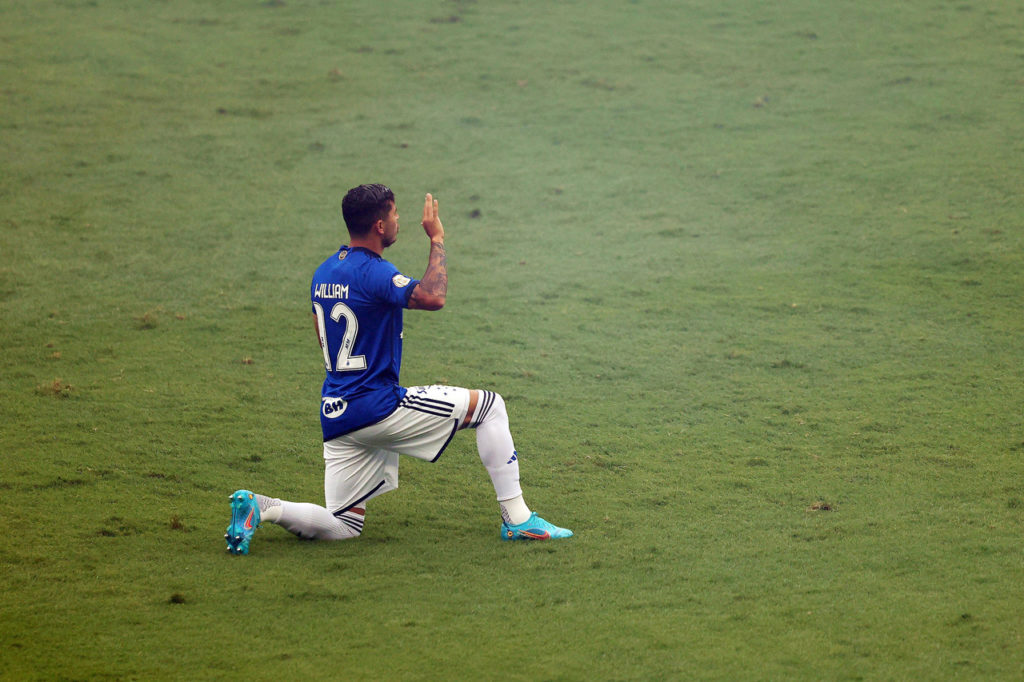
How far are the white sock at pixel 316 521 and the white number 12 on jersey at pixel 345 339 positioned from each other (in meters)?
0.55

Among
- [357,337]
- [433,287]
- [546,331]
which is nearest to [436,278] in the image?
[433,287]

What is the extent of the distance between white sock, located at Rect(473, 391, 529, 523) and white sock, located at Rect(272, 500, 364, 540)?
0.58m

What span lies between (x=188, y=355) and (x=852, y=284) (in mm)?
4413

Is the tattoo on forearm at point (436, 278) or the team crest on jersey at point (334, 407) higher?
the tattoo on forearm at point (436, 278)

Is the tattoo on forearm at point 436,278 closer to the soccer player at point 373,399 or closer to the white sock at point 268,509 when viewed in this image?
the soccer player at point 373,399

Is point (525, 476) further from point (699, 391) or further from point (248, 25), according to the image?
point (248, 25)

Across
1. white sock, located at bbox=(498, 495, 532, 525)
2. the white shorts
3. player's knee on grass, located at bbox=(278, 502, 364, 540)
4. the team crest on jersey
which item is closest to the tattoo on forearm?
the white shorts

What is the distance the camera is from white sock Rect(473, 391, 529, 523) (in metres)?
3.78

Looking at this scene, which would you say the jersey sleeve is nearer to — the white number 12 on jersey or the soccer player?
the soccer player

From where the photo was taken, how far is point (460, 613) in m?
3.26

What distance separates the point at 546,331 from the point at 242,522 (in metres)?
3.14

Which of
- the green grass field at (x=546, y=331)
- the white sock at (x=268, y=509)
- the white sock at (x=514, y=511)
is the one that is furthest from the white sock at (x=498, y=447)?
the white sock at (x=268, y=509)

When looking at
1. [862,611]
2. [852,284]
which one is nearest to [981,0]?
[852,284]

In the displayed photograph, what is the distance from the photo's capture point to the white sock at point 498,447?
3.78 m
